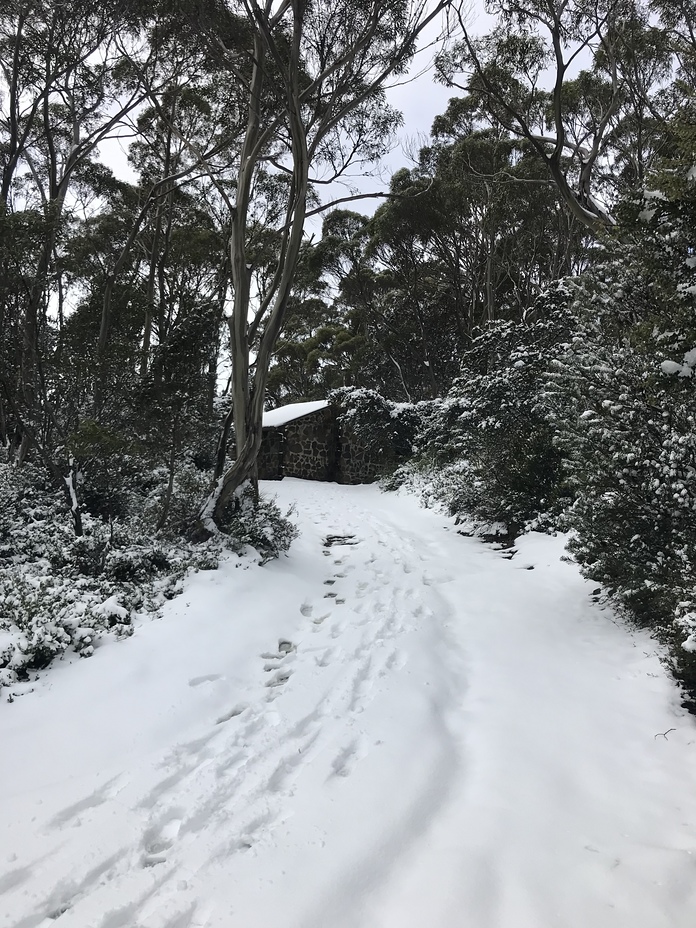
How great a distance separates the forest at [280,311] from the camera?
149 inches

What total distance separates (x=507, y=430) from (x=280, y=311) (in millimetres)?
4255

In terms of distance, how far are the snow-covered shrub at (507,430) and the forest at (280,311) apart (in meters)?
0.05

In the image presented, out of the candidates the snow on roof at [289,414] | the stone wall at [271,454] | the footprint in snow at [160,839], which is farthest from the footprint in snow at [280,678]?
the snow on roof at [289,414]

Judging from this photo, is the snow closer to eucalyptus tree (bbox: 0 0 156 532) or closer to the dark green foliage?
eucalyptus tree (bbox: 0 0 156 532)

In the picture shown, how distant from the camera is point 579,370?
4.32 meters

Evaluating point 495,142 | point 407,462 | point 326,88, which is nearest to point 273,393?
point 407,462

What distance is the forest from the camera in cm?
378

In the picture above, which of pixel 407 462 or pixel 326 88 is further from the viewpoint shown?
pixel 407 462

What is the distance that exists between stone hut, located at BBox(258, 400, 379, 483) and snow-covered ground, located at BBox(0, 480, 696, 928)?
11.7 m

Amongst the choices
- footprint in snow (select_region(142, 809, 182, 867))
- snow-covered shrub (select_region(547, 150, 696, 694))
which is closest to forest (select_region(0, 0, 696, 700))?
snow-covered shrub (select_region(547, 150, 696, 694))

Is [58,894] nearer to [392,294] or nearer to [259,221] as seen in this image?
[259,221]

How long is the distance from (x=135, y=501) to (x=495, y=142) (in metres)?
12.7

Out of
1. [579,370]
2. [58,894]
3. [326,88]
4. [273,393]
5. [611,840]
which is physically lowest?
[611,840]

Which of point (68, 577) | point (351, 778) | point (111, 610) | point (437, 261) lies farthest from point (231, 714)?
point (437, 261)
